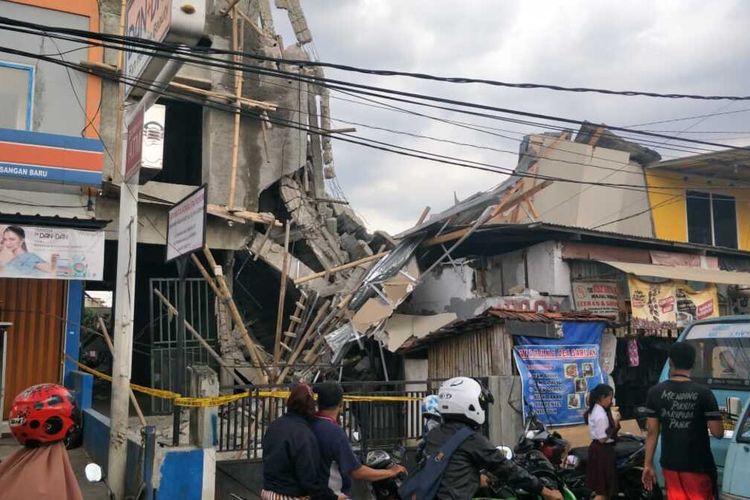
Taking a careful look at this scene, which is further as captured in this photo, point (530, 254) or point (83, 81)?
point (530, 254)

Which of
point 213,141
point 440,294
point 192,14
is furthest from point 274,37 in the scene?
point 192,14

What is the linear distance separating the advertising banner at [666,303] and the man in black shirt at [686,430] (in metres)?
8.12

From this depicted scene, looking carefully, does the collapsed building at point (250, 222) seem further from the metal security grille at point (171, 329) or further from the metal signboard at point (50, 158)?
the metal signboard at point (50, 158)

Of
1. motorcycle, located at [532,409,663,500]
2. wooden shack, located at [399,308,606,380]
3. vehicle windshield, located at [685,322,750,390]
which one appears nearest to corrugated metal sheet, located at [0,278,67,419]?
wooden shack, located at [399,308,606,380]

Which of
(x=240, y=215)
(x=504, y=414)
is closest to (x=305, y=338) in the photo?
(x=240, y=215)

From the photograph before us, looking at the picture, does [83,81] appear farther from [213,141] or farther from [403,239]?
[403,239]

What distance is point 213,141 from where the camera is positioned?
14.1 metres

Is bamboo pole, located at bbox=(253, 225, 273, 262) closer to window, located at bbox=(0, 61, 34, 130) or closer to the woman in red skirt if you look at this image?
window, located at bbox=(0, 61, 34, 130)

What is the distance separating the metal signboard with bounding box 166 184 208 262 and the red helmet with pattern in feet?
12.7

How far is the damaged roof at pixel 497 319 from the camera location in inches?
425

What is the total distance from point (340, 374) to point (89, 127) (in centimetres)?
628

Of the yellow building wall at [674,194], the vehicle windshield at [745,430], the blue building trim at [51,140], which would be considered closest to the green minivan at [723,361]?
the vehicle windshield at [745,430]

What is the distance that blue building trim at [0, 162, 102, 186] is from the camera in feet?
34.1

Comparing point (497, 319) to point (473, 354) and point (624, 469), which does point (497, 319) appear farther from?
point (624, 469)
